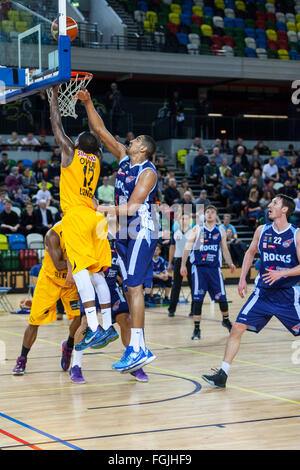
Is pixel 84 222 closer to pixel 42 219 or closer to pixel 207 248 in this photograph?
pixel 207 248

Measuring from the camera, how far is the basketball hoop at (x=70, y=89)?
766cm

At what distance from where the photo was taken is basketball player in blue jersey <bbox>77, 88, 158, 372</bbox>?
6734 millimetres

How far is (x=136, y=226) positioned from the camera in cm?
686

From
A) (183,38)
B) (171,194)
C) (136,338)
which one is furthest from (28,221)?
(183,38)

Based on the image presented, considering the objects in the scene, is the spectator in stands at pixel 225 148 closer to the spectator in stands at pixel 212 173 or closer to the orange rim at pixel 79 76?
the spectator in stands at pixel 212 173

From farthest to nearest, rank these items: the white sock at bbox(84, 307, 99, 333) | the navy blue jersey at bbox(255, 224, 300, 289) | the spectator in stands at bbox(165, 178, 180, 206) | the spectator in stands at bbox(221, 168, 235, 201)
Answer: the spectator in stands at bbox(221, 168, 235, 201), the spectator in stands at bbox(165, 178, 180, 206), the navy blue jersey at bbox(255, 224, 300, 289), the white sock at bbox(84, 307, 99, 333)

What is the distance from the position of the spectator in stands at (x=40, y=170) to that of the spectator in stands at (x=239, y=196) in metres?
5.70

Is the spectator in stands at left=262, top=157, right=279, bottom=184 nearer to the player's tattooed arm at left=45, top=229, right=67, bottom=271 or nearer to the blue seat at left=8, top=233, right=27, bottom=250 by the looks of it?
the blue seat at left=8, top=233, right=27, bottom=250

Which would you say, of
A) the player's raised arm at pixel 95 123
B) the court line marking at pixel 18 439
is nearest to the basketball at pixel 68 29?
the player's raised arm at pixel 95 123

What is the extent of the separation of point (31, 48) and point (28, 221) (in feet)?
31.0

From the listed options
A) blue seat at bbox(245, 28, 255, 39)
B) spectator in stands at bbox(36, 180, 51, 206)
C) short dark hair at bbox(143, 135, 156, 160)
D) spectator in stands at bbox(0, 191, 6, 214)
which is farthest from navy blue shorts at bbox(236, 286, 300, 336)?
blue seat at bbox(245, 28, 255, 39)

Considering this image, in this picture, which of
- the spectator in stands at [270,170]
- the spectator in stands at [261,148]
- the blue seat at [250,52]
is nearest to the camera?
the spectator in stands at [270,170]

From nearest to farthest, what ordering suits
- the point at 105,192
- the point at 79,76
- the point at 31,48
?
the point at 79,76 < the point at 31,48 < the point at 105,192

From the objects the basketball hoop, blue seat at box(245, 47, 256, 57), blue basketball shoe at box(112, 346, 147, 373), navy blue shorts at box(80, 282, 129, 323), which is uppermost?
blue seat at box(245, 47, 256, 57)
